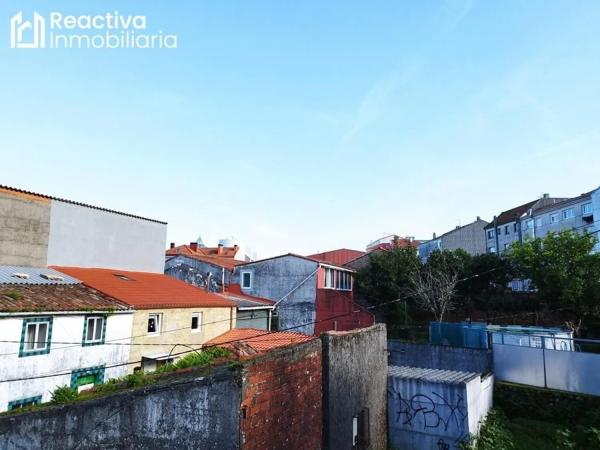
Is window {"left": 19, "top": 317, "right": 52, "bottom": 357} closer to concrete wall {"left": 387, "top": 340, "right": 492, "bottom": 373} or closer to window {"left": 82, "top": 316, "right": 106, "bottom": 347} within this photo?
window {"left": 82, "top": 316, "right": 106, "bottom": 347}

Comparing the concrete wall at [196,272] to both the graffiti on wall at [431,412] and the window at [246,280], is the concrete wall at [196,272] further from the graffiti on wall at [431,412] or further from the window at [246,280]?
the graffiti on wall at [431,412]

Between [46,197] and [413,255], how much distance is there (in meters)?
27.0

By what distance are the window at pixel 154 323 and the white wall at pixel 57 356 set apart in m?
1.25

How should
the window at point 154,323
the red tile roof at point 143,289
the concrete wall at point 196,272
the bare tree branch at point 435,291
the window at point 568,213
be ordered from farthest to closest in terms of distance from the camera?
the window at point 568,213 < the bare tree branch at point 435,291 < the concrete wall at point 196,272 < the window at point 154,323 < the red tile roof at point 143,289

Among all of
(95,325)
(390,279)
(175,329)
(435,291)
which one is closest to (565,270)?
(435,291)

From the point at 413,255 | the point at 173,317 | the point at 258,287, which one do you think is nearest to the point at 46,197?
the point at 173,317

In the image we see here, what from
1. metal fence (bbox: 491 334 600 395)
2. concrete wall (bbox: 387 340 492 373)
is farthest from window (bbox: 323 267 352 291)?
metal fence (bbox: 491 334 600 395)

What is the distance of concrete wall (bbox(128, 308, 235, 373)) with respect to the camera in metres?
17.4

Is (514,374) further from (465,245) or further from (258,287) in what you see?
(465,245)

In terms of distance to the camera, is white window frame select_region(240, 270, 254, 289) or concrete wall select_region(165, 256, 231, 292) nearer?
concrete wall select_region(165, 256, 231, 292)

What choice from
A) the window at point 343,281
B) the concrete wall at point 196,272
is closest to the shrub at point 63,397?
the concrete wall at point 196,272

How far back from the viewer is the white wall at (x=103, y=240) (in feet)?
67.1

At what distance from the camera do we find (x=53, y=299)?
14.8m

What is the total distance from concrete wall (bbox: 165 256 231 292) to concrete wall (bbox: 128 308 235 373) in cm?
667
